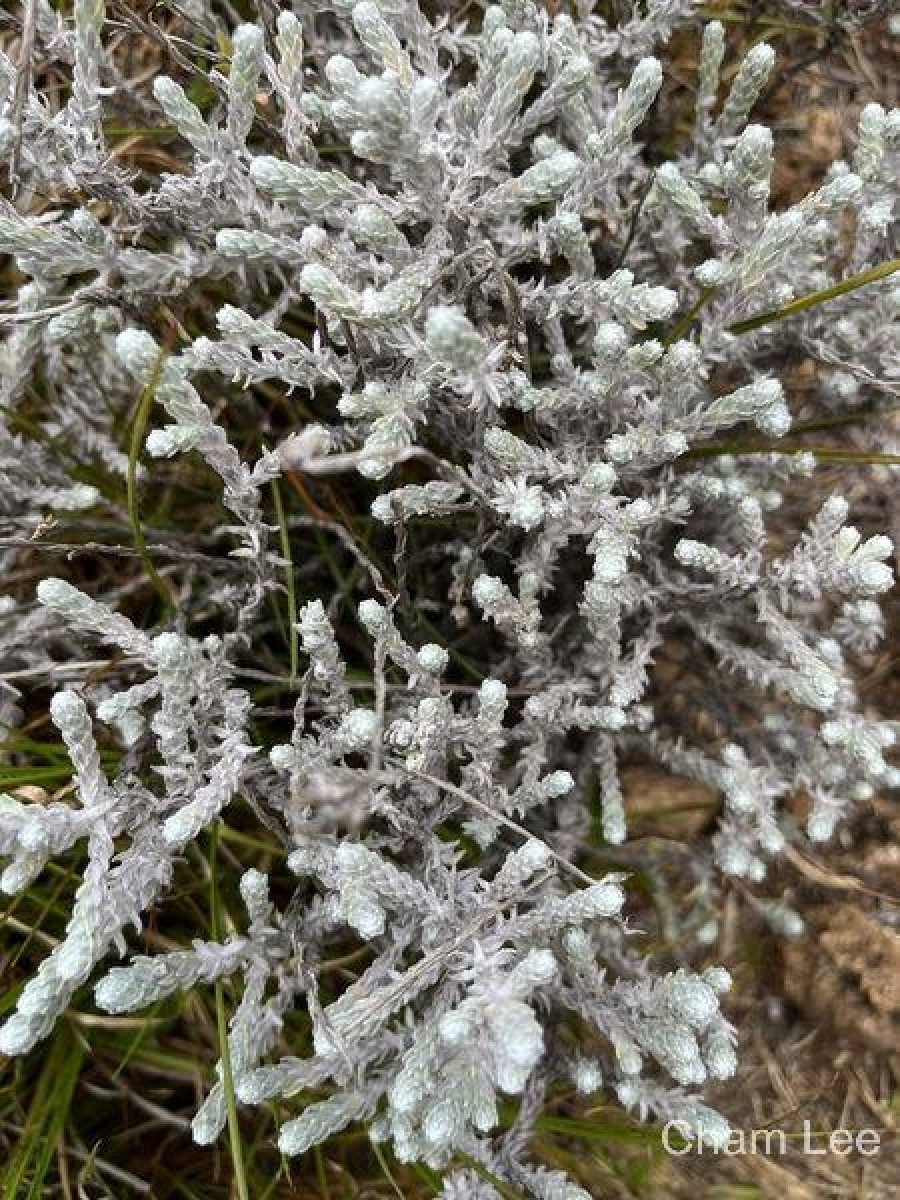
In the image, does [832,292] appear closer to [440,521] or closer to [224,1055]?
[440,521]

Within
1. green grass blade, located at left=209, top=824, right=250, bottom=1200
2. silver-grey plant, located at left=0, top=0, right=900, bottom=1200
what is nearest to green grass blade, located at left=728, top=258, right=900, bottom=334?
silver-grey plant, located at left=0, top=0, right=900, bottom=1200

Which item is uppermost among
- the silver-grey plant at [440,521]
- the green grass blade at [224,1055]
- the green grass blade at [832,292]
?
the green grass blade at [832,292]

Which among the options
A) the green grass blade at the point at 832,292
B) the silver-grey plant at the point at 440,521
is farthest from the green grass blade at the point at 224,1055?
the green grass blade at the point at 832,292

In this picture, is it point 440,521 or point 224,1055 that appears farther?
point 440,521

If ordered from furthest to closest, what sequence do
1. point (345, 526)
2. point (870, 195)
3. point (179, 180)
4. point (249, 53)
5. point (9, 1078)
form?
point (9, 1078) → point (345, 526) → point (870, 195) → point (179, 180) → point (249, 53)

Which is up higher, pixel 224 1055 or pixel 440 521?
pixel 440 521

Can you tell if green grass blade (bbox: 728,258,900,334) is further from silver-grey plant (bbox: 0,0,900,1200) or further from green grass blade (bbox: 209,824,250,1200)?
green grass blade (bbox: 209,824,250,1200)

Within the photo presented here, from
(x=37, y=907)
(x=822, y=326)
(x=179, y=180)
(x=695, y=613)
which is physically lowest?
(x=37, y=907)

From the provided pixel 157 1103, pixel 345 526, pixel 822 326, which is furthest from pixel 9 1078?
pixel 822 326

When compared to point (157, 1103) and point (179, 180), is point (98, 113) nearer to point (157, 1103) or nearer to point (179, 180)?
point (179, 180)

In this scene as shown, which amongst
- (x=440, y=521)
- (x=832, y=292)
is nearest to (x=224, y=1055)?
(x=440, y=521)

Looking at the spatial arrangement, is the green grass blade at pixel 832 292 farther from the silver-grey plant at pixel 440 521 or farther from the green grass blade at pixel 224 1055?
the green grass blade at pixel 224 1055
